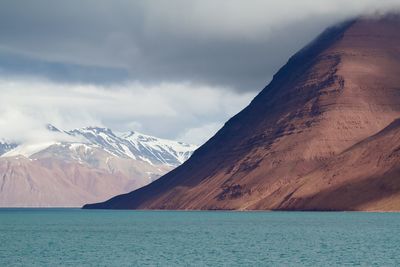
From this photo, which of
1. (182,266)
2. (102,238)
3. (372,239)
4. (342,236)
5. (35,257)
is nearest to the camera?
(182,266)

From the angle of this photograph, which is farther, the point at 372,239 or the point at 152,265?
the point at 372,239

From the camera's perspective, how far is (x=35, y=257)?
358ft

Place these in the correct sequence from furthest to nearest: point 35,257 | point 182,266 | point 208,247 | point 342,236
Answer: point 342,236, point 208,247, point 35,257, point 182,266

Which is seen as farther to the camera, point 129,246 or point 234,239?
point 234,239

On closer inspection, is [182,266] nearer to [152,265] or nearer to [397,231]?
[152,265]

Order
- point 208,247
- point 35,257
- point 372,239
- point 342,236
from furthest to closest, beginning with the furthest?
1. point 342,236
2. point 372,239
3. point 208,247
4. point 35,257

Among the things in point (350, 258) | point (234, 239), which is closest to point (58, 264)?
point (350, 258)

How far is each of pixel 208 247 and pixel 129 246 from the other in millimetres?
12157

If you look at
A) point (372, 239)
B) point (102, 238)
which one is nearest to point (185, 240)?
point (102, 238)

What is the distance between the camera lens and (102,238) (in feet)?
483

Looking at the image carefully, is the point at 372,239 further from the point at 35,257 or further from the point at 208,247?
the point at 35,257

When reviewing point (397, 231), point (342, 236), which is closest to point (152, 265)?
point (342, 236)

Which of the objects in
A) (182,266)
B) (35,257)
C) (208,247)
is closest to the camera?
(182,266)

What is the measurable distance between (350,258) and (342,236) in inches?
1503
